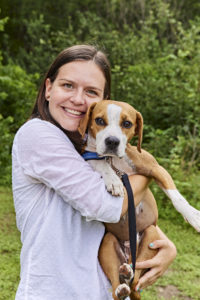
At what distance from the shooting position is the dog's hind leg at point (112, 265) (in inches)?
84.0

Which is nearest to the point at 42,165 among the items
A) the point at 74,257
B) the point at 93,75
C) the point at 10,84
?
the point at 74,257

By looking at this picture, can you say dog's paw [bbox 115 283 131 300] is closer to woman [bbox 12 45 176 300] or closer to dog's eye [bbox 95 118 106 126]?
woman [bbox 12 45 176 300]

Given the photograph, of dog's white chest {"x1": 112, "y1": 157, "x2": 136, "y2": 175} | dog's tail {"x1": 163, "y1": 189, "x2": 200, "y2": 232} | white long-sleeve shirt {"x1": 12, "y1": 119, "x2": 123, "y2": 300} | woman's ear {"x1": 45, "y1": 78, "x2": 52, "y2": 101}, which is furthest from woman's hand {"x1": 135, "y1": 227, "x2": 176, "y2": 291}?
woman's ear {"x1": 45, "y1": 78, "x2": 52, "y2": 101}

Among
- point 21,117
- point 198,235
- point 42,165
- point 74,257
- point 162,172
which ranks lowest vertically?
point 198,235

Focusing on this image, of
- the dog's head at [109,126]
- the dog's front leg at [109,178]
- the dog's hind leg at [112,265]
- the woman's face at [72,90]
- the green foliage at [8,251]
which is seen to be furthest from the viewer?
the green foliage at [8,251]

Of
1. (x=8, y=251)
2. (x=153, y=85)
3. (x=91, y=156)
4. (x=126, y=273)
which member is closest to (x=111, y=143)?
(x=91, y=156)

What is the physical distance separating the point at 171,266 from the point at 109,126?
3.05 m

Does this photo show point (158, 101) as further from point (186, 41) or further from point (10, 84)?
point (10, 84)

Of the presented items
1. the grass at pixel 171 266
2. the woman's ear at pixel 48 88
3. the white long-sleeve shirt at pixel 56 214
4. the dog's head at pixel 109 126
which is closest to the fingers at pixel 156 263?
the white long-sleeve shirt at pixel 56 214

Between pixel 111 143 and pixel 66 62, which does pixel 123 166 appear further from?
pixel 66 62

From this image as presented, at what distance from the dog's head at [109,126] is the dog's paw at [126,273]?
721 millimetres

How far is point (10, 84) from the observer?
8.16m

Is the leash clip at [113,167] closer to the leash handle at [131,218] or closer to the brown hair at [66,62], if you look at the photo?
the leash handle at [131,218]

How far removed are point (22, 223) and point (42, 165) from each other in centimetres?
37
